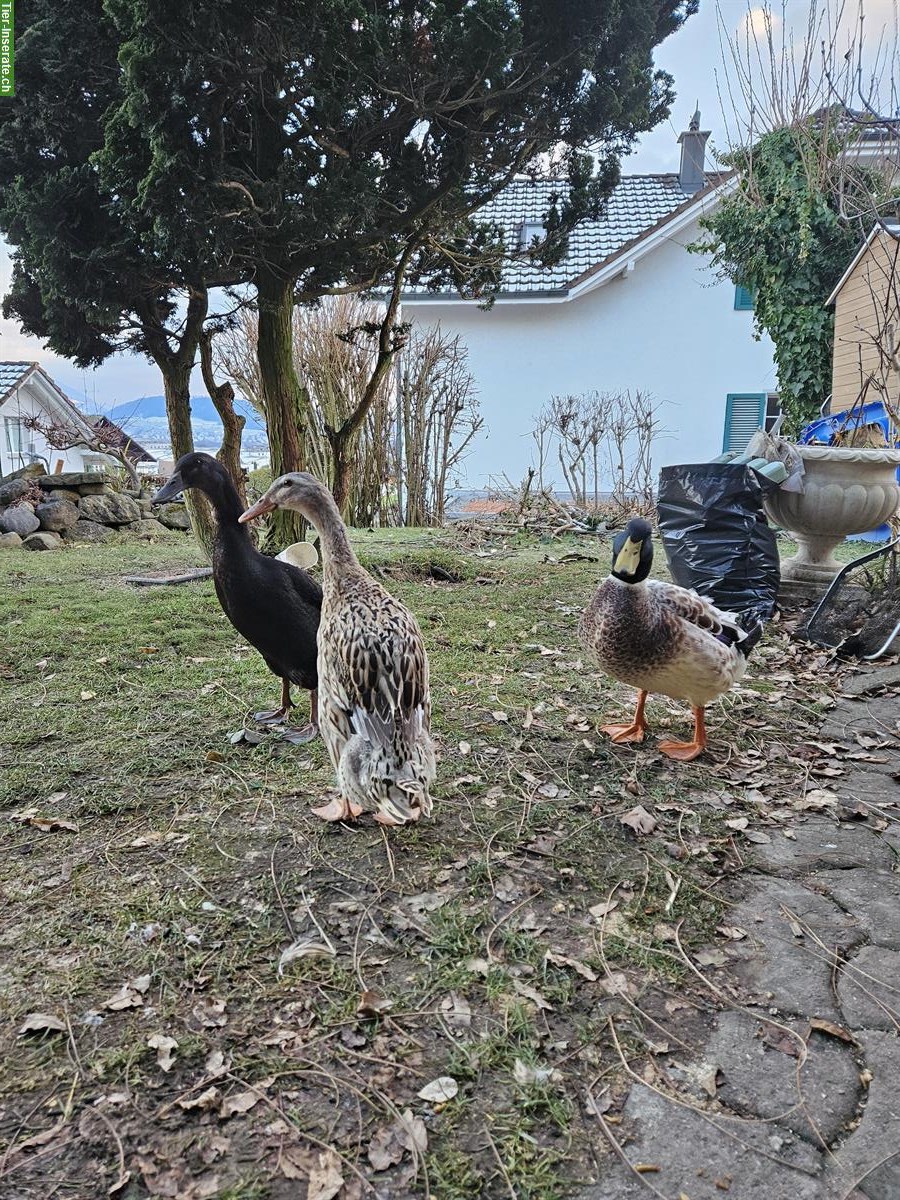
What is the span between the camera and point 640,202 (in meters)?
16.9

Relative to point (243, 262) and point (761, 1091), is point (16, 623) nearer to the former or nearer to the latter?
point (243, 262)

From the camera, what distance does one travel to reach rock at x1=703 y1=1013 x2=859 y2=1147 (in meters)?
1.60

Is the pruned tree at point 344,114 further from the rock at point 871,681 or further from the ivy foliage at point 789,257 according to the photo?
the ivy foliage at point 789,257

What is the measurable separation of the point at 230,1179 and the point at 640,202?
1909cm

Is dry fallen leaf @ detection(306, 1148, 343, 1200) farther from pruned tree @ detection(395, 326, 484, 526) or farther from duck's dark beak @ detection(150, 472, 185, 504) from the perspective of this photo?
pruned tree @ detection(395, 326, 484, 526)

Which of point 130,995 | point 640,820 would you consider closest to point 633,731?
point 640,820

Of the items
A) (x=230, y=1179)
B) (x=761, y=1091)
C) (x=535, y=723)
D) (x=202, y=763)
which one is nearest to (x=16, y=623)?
(x=202, y=763)

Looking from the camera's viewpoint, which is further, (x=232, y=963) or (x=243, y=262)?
(x=243, y=262)

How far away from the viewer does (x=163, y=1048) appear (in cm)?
175

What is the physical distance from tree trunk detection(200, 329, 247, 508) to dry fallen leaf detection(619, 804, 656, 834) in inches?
205

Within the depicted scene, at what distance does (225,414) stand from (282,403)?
797 millimetres

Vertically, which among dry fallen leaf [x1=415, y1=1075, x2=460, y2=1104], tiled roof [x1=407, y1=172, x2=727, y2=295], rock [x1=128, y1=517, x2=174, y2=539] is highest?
tiled roof [x1=407, y1=172, x2=727, y2=295]

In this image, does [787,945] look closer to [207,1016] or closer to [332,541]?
[207,1016]

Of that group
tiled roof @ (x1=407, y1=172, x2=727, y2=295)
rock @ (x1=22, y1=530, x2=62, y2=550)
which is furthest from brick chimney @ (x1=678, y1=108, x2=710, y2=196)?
rock @ (x1=22, y1=530, x2=62, y2=550)
